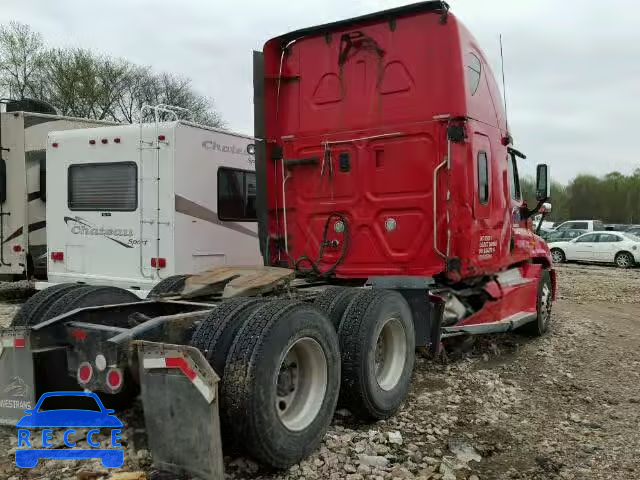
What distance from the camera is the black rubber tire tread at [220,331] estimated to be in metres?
3.50

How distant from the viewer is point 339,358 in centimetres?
418

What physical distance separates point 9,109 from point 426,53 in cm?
853

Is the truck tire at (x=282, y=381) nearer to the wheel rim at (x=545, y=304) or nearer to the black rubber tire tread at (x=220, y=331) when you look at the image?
the black rubber tire tread at (x=220, y=331)

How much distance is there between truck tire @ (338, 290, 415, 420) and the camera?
444 cm

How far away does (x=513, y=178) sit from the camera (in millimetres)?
7602

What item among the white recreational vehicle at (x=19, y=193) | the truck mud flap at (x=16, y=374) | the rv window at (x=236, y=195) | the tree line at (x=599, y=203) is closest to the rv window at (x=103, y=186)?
the rv window at (x=236, y=195)

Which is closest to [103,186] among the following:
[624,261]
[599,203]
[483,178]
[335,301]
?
[335,301]

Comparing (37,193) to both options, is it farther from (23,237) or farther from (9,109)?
(9,109)

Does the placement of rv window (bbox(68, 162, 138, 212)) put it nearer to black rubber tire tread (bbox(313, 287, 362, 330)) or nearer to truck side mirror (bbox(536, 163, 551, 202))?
black rubber tire tread (bbox(313, 287, 362, 330))

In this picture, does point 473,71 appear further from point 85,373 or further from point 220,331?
point 85,373

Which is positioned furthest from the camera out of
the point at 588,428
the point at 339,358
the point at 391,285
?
the point at 391,285

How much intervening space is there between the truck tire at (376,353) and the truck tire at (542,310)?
3.59m

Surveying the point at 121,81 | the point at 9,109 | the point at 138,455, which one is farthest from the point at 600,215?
the point at 138,455

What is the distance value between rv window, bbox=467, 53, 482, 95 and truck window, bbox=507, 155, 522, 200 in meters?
1.37
